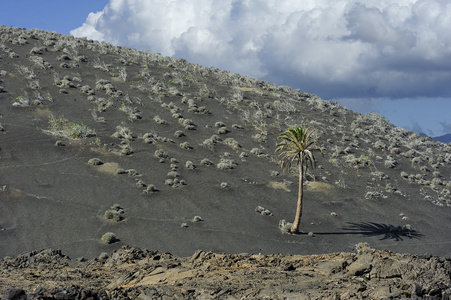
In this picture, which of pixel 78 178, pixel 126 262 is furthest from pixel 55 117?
pixel 126 262

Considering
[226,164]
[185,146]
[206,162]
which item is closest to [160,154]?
[185,146]

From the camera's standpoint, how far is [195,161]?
44062 mm

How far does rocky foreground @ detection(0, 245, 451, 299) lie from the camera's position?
11.9 metres

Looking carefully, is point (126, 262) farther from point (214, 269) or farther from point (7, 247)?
point (7, 247)

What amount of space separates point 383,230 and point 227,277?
2538 cm

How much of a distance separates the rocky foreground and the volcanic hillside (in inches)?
326

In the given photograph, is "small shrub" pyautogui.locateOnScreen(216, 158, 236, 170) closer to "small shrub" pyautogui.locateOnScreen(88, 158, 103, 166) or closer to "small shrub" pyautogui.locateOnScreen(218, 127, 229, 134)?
"small shrub" pyautogui.locateOnScreen(218, 127, 229, 134)

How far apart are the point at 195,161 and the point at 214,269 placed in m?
27.1

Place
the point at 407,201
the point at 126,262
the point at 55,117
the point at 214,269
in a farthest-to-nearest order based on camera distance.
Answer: the point at 55,117 → the point at 407,201 → the point at 126,262 → the point at 214,269

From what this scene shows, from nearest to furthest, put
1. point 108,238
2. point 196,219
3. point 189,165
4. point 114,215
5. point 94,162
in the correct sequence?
point 108,238 < point 114,215 < point 196,219 < point 94,162 < point 189,165

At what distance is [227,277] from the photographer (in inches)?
623

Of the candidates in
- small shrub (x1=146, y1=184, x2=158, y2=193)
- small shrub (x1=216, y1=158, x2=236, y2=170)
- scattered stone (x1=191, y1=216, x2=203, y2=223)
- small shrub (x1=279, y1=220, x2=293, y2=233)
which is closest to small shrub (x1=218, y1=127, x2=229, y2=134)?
small shrub (x1=216, y1=158, x2=236, y2=170)

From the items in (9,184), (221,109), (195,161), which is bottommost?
(9,184)

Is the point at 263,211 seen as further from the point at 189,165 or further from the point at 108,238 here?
the point at 108,238
